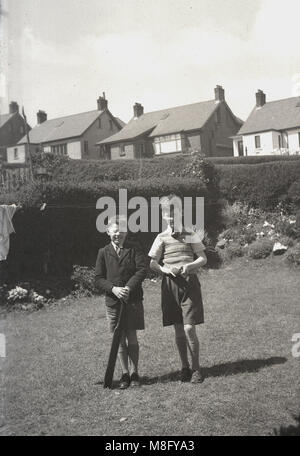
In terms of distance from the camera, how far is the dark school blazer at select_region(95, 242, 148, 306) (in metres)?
5.34

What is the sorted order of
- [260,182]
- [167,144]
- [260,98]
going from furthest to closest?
[167,144], [260,98], [260,182]

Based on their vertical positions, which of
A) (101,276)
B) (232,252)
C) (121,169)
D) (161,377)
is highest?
(121,169)

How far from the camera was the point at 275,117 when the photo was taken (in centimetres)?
4247

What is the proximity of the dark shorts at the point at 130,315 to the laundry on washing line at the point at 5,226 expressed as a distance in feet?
21.1

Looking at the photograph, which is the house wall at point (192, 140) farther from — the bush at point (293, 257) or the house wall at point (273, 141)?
the bush at point (293, 257)

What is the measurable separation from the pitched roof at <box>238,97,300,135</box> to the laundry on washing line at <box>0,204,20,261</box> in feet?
111

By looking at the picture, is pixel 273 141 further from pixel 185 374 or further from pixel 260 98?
pixel 185 374

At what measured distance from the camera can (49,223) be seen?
39.1 feet

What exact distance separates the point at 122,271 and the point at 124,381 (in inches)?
47.2

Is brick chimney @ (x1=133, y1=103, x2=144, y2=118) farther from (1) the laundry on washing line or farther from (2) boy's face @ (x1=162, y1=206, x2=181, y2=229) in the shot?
(2) boy's face @ (x1=162, y1=206, x2=181, y2=229)

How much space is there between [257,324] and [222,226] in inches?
334

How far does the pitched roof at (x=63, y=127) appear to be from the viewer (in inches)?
1849

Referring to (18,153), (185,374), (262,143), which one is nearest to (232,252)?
(185,374)
